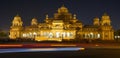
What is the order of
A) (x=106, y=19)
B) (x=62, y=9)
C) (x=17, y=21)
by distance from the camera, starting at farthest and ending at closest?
1. (x=62, y=9)
2. (x=17, y=21)
3. (x=106, y=19)

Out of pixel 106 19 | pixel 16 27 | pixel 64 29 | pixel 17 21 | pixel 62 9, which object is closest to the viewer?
pixel 64 29

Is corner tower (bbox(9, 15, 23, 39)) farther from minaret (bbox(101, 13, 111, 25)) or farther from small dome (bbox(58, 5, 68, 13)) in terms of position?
minaret (bbox(101, 13, 111, 25))

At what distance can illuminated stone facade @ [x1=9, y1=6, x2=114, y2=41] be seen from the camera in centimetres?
11800

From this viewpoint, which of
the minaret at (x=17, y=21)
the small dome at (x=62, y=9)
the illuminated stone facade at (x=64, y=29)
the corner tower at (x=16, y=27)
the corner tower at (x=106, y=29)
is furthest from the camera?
the small dome at (x=62, y=9)

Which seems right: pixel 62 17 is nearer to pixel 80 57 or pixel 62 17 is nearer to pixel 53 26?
pixel 53 26

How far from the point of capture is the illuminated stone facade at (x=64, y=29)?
387 ft

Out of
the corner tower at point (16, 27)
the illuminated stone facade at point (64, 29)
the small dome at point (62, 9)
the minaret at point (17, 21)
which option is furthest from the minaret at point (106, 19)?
the minaret at point (17, 21)

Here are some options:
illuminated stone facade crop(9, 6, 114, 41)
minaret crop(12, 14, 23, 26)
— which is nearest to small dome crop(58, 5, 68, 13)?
illuminated stone facade crop(9, 6, 114, 41)

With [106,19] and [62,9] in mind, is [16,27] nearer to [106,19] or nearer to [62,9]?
[62,9]

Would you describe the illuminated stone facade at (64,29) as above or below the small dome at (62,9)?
below

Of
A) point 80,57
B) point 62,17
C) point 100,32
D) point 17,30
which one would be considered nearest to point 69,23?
point 62,17

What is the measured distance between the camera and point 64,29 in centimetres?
11944

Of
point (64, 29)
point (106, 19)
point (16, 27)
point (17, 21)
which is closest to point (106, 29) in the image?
point (106, 19)

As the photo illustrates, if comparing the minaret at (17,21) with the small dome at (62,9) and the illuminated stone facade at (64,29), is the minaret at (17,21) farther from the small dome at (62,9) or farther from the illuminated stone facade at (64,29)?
the small dome at (62,9)
